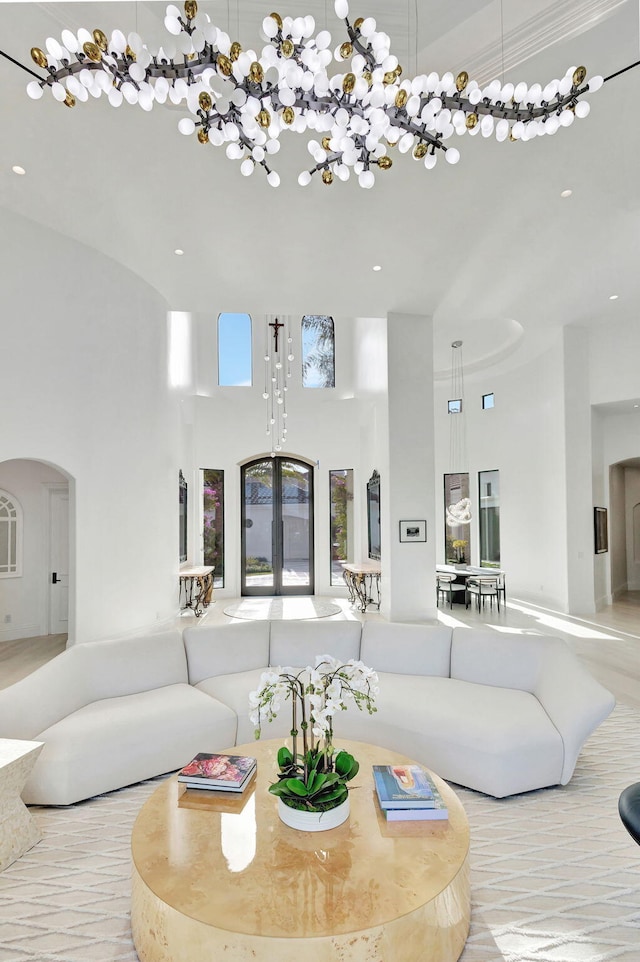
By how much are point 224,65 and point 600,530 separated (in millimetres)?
8754


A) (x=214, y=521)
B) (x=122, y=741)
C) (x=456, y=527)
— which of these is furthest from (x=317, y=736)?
(x=456, y=527)

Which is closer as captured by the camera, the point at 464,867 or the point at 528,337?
the point at 464,867

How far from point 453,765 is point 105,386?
18.1ft

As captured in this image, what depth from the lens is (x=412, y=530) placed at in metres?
7.46

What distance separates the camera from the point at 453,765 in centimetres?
305

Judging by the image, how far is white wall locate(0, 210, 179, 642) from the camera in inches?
216

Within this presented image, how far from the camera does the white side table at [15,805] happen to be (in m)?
2.44

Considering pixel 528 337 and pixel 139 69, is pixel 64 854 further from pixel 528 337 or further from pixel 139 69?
pixel 528 337

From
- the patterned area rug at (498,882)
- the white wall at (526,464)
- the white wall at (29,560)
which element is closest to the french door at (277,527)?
the white wall at (526,464)

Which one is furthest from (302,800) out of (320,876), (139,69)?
(139,69)

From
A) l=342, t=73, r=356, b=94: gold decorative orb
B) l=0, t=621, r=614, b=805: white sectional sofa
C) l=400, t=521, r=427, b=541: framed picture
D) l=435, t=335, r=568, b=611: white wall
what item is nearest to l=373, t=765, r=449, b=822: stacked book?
l=0, t=621, r=614, b=805: white sectional sofa

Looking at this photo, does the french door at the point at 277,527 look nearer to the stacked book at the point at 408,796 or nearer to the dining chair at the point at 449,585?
the dining chair at the point at 449,585

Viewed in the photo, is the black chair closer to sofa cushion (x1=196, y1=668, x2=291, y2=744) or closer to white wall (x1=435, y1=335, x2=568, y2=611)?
sofa cushion (x1=196, y1=668, x2=291, y2=744)

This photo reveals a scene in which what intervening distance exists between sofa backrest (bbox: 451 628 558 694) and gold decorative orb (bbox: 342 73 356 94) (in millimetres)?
3343
